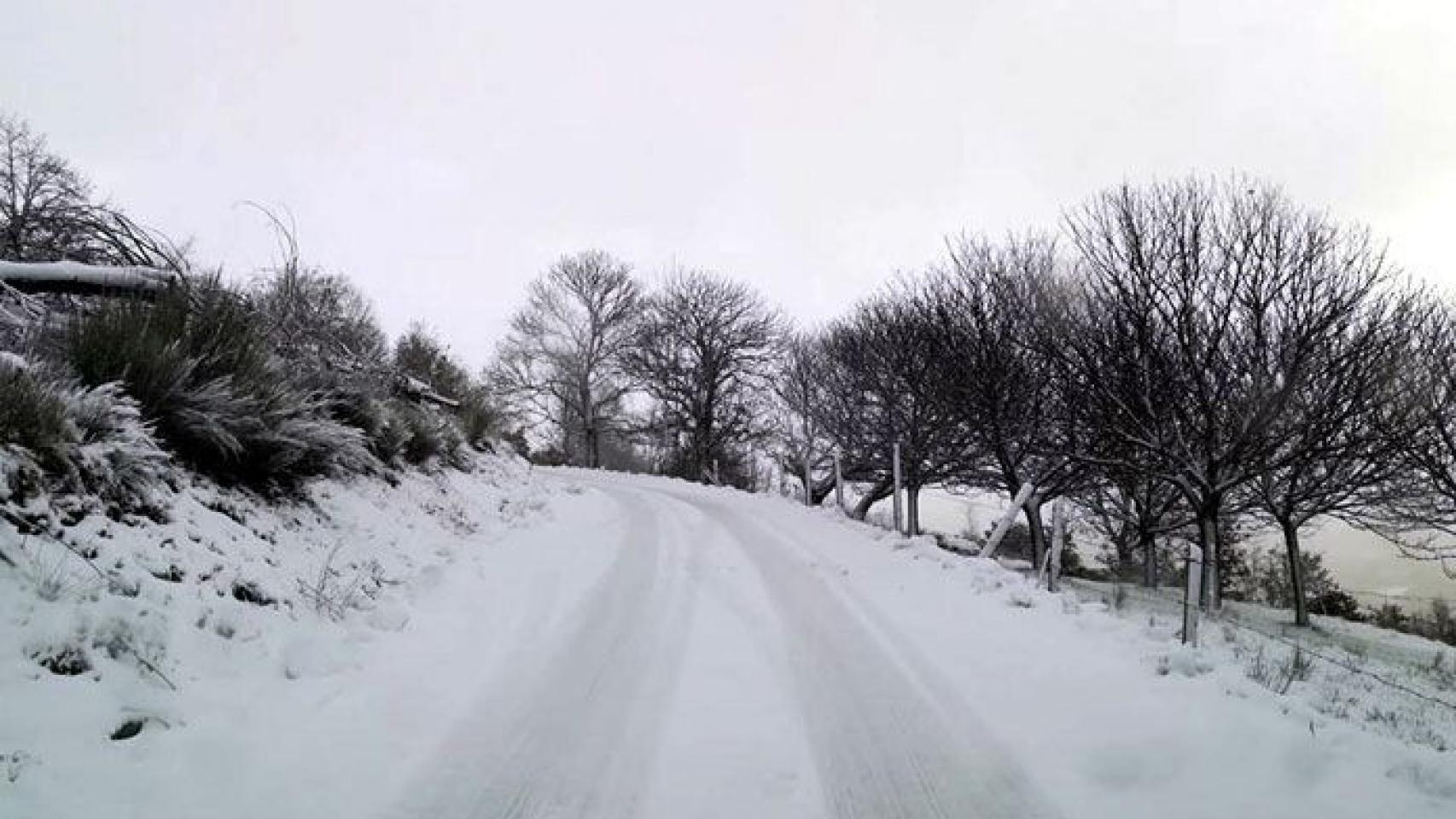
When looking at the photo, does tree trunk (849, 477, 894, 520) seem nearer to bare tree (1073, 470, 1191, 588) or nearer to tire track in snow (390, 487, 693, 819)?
bare tree (1073, 470, 1191, 588)

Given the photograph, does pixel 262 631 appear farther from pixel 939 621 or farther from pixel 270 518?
pixel 939 621

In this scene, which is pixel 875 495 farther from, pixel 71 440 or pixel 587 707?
pixel 71 440

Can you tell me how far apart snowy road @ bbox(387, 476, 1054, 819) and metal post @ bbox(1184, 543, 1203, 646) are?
2348 mm

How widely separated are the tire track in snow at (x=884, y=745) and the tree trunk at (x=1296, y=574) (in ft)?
49.0

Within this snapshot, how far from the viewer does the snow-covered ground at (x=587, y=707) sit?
271 centimetres

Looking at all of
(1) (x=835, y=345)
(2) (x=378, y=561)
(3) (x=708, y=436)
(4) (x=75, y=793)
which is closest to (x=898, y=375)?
(1) (x=835, y=345)

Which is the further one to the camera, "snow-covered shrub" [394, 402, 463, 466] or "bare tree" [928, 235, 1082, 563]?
"bare tree" [928, 235, 1082, 563]

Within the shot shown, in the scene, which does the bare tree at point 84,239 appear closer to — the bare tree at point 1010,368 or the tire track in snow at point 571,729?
the tire track in snow at point 571,729

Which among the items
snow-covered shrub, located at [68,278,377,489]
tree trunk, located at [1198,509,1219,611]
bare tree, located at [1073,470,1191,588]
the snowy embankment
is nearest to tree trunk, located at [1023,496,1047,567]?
bare tree, located at [1073,470,1191,588]

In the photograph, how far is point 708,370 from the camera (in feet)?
104

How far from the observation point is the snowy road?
2846 millimetres

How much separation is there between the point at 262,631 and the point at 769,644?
9.79ft

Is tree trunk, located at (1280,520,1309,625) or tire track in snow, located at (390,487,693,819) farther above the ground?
tree trunk, located at (1280,520,1309,625)

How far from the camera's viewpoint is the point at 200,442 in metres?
4.86
